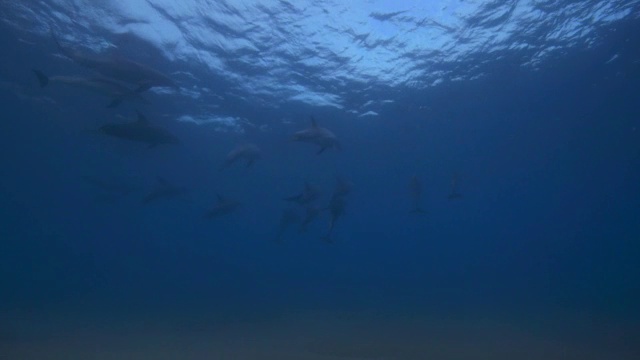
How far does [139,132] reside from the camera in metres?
9.13

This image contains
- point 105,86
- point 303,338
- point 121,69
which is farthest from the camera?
point 303,338

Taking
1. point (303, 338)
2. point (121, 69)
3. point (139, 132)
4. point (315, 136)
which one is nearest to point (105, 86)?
point (121, 69)

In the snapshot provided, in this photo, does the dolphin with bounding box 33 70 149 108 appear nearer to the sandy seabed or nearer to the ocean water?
the ocean water

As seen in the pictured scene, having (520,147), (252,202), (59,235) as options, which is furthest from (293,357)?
(59,235)

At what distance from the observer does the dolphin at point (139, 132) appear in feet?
27.6

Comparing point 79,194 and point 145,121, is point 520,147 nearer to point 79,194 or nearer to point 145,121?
point 145,121

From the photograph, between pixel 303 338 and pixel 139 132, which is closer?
pixel 139 132

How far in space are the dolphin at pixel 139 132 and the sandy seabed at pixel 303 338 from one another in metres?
6.70

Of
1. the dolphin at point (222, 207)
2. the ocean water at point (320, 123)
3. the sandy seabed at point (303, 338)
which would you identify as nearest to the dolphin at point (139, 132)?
the ocean water at point (320, 123)

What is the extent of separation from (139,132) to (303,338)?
10.4 metres

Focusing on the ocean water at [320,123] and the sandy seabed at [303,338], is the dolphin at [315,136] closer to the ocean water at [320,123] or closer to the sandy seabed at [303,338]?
the ocean water at [320,123]

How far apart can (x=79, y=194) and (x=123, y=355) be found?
46822 millimetres

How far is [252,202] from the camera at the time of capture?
57875 millimetres

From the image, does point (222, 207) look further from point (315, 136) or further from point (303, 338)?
point (303, 338)
